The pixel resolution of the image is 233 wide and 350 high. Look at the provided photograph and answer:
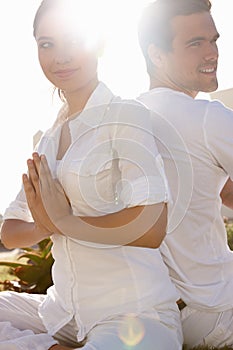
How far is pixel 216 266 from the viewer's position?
355cm

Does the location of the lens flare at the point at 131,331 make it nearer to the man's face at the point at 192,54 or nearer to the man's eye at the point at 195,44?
the man's face at the point at 192,54

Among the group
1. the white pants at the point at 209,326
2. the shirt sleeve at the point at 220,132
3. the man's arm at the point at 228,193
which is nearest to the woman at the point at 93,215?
Answer: the white pants at the point at 209,326

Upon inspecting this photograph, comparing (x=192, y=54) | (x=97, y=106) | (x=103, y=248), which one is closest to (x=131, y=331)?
(x=103, y=248)

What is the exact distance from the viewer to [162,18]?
3.79 m

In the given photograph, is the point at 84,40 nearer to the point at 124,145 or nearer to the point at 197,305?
the point at 124,145

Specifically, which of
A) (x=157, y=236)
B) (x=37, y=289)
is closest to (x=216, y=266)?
(x=157, y=236)

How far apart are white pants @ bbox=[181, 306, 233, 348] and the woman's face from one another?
134 cm

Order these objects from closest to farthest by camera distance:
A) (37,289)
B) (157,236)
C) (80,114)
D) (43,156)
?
(157,236), (43,156), (80,114), (37,289)

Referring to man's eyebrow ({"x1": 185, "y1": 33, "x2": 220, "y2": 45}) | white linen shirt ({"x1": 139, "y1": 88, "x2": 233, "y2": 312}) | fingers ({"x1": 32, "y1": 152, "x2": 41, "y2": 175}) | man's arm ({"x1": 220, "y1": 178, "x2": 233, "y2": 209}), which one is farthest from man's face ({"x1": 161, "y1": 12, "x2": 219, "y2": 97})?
fingers ({"x1": 32, "y1": 152, "x2": 41, "y2": 175})

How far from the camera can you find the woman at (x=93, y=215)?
2.86 metres

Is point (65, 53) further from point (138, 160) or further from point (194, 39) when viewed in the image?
point (194, 39)

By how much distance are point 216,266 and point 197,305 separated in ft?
0.74

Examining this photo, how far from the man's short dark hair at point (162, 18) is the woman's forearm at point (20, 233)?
124 centimetres

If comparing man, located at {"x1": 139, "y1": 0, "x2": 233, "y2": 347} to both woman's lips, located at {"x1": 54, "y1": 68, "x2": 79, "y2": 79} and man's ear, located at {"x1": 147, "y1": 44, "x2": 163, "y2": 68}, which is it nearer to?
man's ear, located at {"x1": 147, "y1": 44, "x2": 163, "y2": 68}
